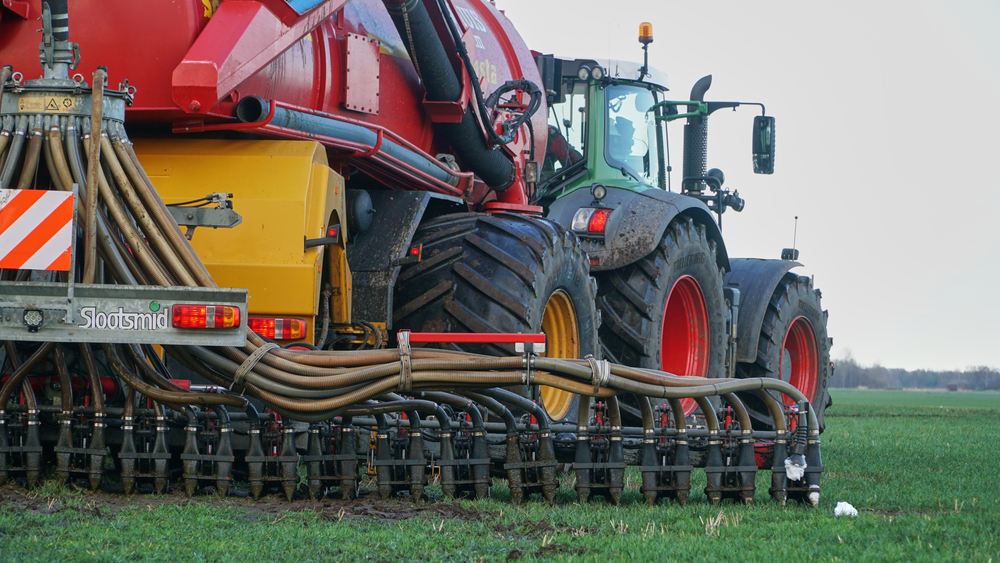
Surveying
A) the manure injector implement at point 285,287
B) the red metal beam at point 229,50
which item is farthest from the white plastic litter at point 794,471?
the red metal beam at point 229,50

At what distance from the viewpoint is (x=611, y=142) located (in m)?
8.23

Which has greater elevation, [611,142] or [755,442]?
[611,142]

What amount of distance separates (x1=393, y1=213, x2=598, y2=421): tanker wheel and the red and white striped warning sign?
1.71m

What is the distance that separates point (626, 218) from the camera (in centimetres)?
720

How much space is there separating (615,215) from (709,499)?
2.90 metres

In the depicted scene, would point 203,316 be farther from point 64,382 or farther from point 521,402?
point 521,402

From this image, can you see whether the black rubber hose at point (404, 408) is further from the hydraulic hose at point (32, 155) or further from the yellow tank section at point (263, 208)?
the hydraulic hose at point (32, 155)

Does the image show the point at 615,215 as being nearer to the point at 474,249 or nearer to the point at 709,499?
the point at 474,249

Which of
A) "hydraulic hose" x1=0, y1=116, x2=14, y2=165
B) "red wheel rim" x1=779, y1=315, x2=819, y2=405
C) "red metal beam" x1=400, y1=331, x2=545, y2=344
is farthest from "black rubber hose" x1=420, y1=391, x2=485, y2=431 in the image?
"red wheel rim" x1=779, y1=315, x2=819, y2=405

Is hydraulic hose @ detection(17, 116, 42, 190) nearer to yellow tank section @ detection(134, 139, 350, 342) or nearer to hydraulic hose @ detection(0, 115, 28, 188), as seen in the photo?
hydraulic hose @ detection(0, 115, 28, 188)

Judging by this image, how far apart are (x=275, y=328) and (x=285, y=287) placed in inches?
7.2

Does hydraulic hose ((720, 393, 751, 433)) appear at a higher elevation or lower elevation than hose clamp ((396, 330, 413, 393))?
lower

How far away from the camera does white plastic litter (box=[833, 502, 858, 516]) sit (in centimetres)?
446

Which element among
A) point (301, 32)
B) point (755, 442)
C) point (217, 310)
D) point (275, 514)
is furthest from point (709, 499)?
point (301, 32)
